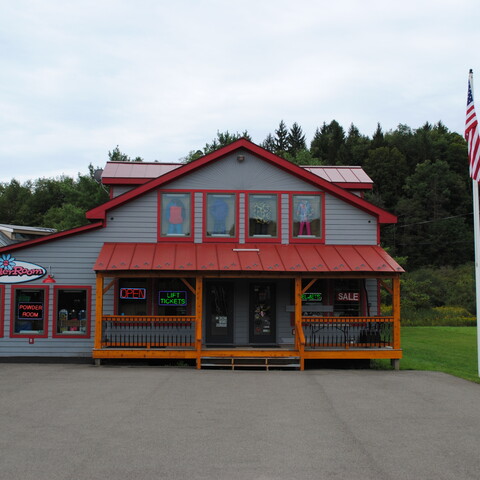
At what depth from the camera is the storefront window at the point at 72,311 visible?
17406mm

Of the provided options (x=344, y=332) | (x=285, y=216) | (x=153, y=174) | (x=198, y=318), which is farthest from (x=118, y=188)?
(x=344, y=332)

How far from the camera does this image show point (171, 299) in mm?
17797

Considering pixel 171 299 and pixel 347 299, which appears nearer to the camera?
pixel 171 299

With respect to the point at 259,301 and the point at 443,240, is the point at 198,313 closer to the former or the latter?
the point at 259,301

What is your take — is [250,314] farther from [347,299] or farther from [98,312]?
[98,312]

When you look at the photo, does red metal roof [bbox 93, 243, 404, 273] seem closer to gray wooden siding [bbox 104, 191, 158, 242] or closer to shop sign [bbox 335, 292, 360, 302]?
gray wooden siding [bbox 104, 191, 158, 242]

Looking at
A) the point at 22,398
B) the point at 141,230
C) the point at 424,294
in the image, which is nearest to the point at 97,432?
the point at 22,398

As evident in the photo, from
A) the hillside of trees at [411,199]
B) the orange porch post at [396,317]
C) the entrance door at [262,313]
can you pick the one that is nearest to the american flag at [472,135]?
the orange porch post at [396,317]

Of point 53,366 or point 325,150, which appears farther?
point 325,150

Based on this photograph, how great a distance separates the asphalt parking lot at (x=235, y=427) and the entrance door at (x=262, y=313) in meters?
3.53

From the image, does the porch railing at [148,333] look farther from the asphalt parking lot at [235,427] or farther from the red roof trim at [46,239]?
the red roof trim at [46,239]

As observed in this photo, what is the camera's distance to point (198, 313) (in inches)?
642

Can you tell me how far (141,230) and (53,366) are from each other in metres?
4.78

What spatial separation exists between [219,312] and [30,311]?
582cm
